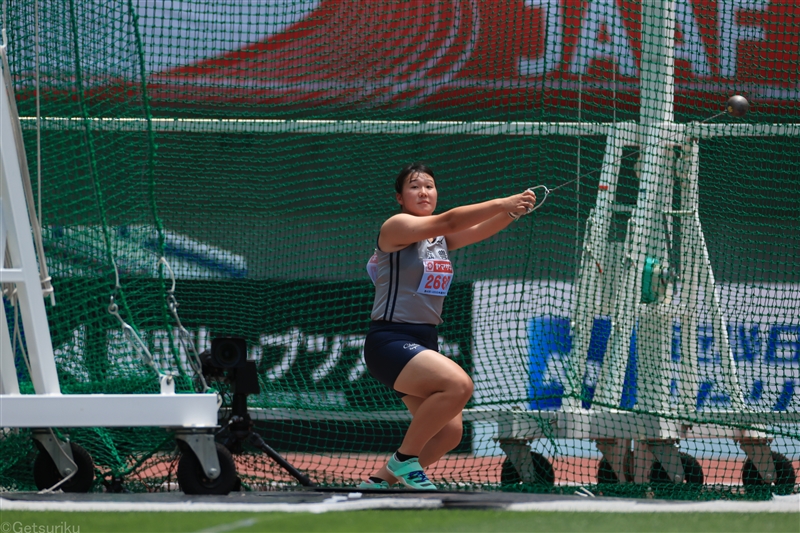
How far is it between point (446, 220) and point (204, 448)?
1506 mm

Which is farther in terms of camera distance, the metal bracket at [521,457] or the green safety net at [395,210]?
the metal bracket at [521,457]

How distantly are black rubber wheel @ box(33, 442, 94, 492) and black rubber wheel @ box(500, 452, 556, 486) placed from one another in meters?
2.45

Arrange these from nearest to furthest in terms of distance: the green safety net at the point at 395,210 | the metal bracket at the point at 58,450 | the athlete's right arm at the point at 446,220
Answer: the athlete's right arm at the point at 446,220, the metal bracket at the point at 58,450, the green safety net at the point at 395,210

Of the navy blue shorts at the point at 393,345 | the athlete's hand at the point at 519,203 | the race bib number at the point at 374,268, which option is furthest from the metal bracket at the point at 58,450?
the athlete's hand at the point at 519,203

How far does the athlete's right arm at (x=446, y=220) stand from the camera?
419cm

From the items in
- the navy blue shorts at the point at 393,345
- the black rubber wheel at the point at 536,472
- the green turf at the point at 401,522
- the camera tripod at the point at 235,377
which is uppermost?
the navy blue shorts at the point at 393,345

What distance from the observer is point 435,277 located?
14.6 ft

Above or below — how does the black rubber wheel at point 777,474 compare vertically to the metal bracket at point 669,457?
below

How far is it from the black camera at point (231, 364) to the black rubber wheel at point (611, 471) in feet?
7.79

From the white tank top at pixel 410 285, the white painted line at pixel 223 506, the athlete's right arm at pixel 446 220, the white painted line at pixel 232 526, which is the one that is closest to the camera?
the white painted line at pixel 232 526

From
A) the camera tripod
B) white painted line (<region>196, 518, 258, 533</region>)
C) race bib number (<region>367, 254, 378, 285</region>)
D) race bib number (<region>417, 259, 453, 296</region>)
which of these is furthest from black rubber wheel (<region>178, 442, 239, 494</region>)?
race bib number (<region>417, 259, 453, 296</region>)

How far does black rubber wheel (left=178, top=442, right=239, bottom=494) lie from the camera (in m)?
4.32

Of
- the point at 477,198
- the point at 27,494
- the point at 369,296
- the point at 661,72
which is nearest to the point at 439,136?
the point at 477,198

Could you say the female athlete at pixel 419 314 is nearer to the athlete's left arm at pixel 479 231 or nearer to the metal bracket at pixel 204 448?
the athlete's left arm at pixel 479 231
